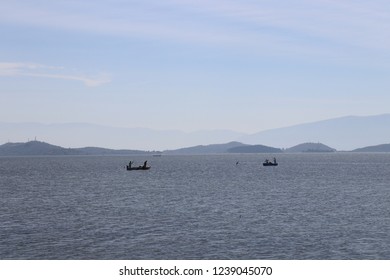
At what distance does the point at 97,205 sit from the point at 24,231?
1131 inches

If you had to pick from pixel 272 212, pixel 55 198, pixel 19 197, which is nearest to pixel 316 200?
pixel 272 212

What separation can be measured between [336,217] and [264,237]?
20.0 meters

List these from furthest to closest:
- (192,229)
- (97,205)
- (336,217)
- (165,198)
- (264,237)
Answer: (165,198), (97,205), (336,217), (192,229), (264,237)

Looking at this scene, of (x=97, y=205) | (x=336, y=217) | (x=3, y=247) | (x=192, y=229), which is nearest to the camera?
(x=3, y=247)

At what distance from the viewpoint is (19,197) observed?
110438mm

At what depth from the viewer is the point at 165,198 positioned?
10412 cm

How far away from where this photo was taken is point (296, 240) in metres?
57.1

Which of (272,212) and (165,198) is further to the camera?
(165,198)

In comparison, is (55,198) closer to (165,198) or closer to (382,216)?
(165,198)

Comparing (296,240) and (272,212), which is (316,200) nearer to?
(272,212)
